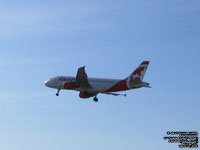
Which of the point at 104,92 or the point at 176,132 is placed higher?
the point at 104,92

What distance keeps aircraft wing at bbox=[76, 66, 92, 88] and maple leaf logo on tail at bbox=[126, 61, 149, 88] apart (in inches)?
354

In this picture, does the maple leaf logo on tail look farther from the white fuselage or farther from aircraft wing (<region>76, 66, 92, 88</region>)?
aircraft wing (<region>76, 66, 92, 88</region>)

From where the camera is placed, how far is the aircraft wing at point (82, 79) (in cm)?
12462

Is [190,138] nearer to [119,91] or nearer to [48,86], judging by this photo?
[119,91]

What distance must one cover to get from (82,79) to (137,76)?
12.7m

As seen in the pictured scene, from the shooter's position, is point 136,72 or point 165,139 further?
point 136,72

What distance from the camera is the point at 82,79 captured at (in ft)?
414

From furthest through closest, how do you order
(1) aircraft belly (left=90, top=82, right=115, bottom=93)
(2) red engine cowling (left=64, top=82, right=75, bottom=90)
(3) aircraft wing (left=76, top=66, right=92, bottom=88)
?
1. (2) red engine cowling (left=64, top=82, right=75, bottom=90)
2. (1) aircraft belly (left=90, top=82, right=115, bottom=93)
3. (3) aircraft wing (left=76, top=66, right=92, bottom=88)

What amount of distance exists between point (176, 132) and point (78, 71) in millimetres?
38830

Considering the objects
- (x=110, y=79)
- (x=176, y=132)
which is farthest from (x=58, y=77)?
(x=176, y=132)

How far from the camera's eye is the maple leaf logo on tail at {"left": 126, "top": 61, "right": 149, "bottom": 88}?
12606 cm

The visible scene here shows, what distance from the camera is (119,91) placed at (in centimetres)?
13012

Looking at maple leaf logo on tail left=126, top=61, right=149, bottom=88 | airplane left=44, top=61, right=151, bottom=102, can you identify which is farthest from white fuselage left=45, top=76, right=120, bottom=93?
maple leaf logo on tail left=126, top=61, right=149, bottom=88

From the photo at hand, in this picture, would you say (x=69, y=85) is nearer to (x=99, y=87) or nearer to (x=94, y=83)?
(x=94, y=83)
